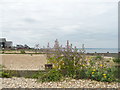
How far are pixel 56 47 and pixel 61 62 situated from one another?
0.48 metres

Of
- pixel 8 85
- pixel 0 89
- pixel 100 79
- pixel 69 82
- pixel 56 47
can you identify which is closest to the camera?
pixel 0 89

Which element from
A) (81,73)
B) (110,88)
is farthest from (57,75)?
(110,88)

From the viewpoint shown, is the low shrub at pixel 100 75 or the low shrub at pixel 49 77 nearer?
the low shrub at pixel 49 77

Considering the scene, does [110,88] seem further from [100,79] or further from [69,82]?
[69,82]

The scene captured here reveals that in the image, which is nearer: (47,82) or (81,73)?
(47,82)

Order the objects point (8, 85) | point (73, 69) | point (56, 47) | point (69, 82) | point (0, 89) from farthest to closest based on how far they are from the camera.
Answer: point (56, 47) → point (73, 69) → point (69, 82) → point (8, 85) → point (0, 89)

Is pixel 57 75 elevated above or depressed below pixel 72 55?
below

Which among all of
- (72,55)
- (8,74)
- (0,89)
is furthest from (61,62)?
(0,89)

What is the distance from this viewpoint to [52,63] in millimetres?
4852

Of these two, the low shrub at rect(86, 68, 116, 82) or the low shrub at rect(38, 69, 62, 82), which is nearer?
the low shrub at rect(38, 69, 62, 82)

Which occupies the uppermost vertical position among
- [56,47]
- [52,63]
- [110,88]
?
[56,47]

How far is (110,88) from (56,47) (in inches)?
78.3

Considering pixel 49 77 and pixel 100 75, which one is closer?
pixel 49 77

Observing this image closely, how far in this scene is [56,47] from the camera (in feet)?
15.5
